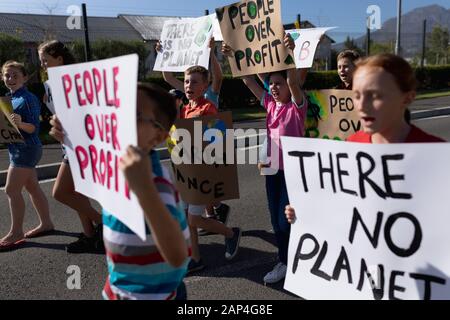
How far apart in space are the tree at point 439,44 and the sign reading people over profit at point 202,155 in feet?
146

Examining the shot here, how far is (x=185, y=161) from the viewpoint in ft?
12.3

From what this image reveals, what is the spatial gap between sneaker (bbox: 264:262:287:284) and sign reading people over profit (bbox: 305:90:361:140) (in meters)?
1.04

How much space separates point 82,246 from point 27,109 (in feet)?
4.39

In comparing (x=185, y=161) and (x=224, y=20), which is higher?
(x=224, y=20)

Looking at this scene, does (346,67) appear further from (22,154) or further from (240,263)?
(22,154)

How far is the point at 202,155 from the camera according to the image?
3.76 meters

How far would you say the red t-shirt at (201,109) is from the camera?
3805 mm

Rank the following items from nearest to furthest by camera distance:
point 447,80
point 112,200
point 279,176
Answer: point 112,200 < point 279,176 < point 447,80

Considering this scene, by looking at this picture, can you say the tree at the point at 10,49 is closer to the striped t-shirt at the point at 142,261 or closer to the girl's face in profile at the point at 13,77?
the girl's face in profile at the point at 13,77

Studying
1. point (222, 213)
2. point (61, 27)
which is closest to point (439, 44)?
point (61, 27)

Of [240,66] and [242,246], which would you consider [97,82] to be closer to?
[240,66]

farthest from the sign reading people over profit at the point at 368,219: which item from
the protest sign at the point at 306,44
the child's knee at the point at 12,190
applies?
the child's knee at the point at 12,190
